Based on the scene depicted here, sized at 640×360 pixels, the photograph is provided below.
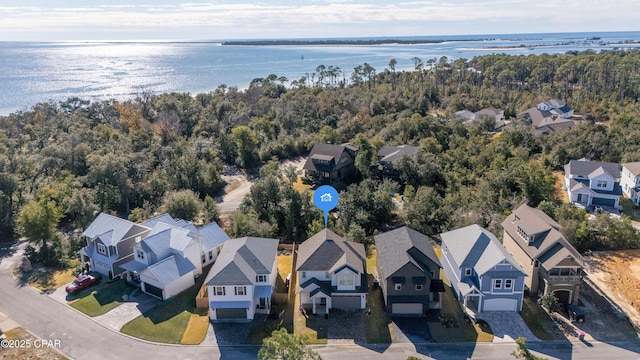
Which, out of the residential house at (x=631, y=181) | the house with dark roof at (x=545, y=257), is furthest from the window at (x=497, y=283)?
the residential house at (x=631, y=181)

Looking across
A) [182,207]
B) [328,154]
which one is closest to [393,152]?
[328,154]

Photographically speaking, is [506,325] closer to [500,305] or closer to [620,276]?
[500,305]

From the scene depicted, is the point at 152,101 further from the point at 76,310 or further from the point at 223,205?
the point at 76,310

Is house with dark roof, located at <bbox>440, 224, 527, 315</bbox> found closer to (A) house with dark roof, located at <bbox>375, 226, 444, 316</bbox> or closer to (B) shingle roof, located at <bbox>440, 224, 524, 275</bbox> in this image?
(B) shingle roof, located at <bbox>440, 224, 524, 275</bbox>

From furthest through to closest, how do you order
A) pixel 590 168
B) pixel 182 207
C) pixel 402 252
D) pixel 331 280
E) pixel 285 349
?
pixel 590 168 → pixel 182 207 → pixel 402 252 → pixel 331 280 → pixel 285 349

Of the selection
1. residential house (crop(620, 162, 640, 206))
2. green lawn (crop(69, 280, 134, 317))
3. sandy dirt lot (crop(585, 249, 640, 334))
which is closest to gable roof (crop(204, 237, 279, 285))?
green lawn (crop(69, 280, 134, 317))

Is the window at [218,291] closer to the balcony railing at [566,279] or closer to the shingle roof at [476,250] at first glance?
the shingle roof at [476,250]

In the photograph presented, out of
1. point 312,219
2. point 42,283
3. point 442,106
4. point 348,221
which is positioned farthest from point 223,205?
point 442,106
